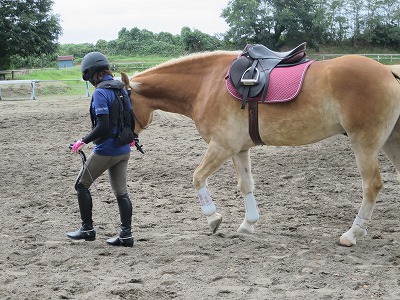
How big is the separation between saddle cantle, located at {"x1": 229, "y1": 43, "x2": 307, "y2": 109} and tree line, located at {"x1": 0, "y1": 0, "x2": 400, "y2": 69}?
3368cm

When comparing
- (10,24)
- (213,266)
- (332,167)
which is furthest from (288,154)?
(10,24)

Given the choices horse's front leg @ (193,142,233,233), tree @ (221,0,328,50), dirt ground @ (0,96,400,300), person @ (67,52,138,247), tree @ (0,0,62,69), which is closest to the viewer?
dirt ground @ (0,96,400,300)

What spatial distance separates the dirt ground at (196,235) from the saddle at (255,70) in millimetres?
1284

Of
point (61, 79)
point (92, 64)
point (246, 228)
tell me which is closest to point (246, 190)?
point (246, 228)

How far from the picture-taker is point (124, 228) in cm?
539

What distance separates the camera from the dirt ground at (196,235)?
13.9 feet

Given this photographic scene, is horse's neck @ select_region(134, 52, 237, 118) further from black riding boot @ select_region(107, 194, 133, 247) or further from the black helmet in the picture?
black riding boot @ select_region(107, 194, 133, 247)

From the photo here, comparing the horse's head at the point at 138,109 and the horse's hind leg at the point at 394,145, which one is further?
the horse's head at the point at 138,109

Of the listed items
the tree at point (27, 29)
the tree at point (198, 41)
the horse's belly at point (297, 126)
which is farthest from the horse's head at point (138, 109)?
the tree at point (198, 41)

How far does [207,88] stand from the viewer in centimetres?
580

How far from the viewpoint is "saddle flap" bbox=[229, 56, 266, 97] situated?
5.41 meters

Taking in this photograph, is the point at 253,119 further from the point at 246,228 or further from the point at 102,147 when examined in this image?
the point at 102,147

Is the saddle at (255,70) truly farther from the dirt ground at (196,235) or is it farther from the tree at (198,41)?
the tree at (198,41)

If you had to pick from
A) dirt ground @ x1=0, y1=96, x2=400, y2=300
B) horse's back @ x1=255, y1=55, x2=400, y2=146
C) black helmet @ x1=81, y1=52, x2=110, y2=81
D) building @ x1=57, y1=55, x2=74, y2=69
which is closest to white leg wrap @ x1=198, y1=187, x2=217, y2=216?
dirt ground @ x1=0, y1=96, x2=400, y2=300
